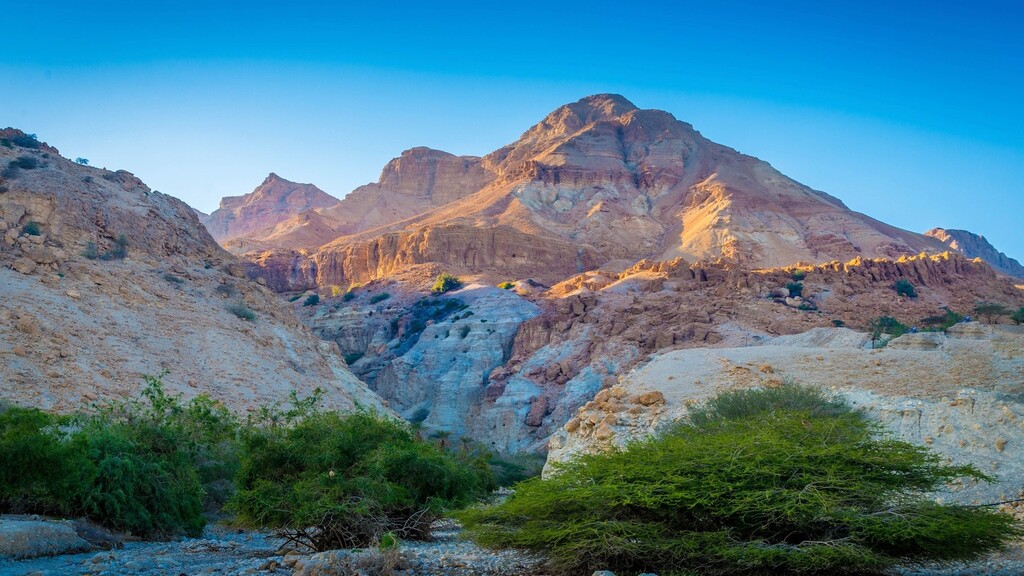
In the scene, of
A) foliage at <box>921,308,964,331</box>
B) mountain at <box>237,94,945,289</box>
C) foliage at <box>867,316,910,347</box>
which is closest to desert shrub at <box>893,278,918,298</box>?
foliage at <box>921,308,964,331</box>

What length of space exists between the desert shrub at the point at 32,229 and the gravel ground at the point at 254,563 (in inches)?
1077

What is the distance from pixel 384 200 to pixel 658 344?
107 metres

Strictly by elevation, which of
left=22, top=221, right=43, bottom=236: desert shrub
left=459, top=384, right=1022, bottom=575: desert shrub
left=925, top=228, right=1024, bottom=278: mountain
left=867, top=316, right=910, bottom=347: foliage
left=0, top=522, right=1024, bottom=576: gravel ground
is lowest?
left=0, top=522, right=1024, bottom=576: gravel ground

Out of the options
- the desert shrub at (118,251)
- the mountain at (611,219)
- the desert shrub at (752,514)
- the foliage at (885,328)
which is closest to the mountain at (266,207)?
the mountain at (611,219)

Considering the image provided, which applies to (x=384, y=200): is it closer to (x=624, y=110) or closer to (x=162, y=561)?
(x=624, y=110)

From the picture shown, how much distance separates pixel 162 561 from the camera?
579 inches

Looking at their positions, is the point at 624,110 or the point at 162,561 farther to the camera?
the point at 624,110

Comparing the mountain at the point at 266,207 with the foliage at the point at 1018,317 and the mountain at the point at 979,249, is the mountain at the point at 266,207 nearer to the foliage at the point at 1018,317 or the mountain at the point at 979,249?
the mountain at the point at 979,249

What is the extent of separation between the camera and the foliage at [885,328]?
140ft

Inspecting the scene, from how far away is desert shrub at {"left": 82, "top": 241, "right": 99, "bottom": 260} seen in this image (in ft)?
130

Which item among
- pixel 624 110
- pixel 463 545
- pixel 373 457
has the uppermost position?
pixel 624 110

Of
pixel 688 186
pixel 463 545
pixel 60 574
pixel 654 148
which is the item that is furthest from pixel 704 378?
pixel 654 148

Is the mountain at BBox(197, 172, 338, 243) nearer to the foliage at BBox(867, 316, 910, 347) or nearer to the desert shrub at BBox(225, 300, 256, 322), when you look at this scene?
the desert shrub at BBox(225, 300, 256, 322)

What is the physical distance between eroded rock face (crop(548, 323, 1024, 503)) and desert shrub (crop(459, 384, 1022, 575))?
549cm
